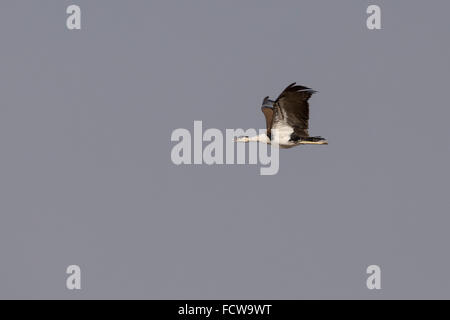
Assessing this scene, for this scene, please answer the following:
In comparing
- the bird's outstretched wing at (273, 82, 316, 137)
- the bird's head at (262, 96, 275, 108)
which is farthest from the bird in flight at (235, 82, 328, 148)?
the bird's head at (262, 96, 275, 108)

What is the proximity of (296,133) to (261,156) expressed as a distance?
589cm

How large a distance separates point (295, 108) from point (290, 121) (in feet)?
2.83

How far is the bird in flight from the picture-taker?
4822cm

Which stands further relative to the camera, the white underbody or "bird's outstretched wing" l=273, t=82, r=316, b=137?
the white underbody

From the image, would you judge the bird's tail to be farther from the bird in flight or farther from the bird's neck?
the bird's neck

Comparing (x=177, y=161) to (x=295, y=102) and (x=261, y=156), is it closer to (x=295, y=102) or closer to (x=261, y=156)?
(x=261, y=156)

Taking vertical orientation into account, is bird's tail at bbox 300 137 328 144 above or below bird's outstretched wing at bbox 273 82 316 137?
below

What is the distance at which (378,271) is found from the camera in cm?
6188

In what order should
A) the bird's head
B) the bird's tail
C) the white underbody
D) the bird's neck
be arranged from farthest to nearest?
the bird's head, the bird's neck, the white underbody, the bird's tail

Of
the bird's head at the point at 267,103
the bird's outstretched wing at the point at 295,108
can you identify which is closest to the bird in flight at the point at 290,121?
the bird's outstretched wing at the point at 295,108

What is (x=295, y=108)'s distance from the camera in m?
49.1

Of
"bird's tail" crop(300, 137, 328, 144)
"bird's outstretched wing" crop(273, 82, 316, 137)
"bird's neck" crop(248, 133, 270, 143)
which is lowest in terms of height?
"bird's tail" crop(300, 137, 328, 144)

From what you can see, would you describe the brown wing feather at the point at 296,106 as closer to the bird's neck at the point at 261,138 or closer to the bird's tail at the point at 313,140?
the bird's tail at the point at 313,140
